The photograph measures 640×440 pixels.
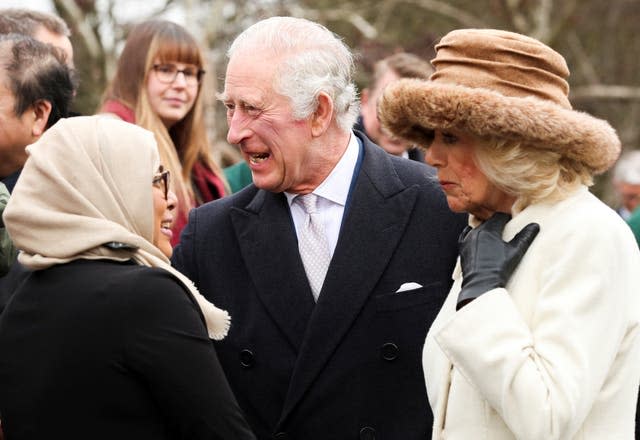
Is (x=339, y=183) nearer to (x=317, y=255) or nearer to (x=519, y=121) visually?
(x=317, y=255)

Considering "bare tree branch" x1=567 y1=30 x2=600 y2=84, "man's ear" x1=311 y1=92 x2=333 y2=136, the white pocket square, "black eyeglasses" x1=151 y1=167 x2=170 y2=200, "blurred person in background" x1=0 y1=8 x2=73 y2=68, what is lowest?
"bare tree branch" x1=567 y1=30 x2=600 y2=84

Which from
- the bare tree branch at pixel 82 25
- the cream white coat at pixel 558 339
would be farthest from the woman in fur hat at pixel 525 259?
the bare tree branch at pixel 82 25

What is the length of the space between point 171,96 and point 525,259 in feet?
9.08

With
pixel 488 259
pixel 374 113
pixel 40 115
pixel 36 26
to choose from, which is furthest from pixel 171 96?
pixel 488 259

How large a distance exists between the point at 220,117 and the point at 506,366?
15.0 m

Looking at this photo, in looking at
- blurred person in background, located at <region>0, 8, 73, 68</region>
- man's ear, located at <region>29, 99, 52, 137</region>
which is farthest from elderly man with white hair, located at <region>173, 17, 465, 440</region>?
blurred person in background, located at <region>0, 8, 73, 68</region>

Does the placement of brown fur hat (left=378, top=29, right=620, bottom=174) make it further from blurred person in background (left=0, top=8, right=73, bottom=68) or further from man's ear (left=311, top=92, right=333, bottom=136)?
blurred person in background (left=0, top=8, right=73, bottom=68)

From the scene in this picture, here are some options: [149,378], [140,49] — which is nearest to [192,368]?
[149,378]

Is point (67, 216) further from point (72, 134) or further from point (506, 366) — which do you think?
point (506, 366)

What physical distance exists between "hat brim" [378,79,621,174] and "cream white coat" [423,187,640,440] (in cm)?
14

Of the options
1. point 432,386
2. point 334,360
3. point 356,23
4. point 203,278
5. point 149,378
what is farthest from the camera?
point 356,23

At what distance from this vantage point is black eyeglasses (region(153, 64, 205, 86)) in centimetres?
548

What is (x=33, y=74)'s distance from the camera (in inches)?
170

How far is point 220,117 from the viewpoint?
17.6 meters
